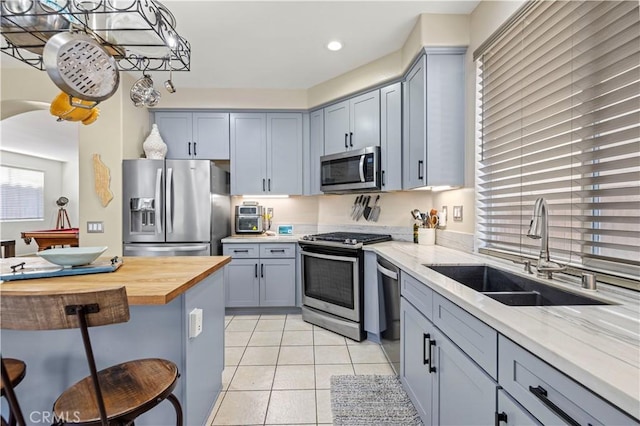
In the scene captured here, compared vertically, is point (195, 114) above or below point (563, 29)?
above

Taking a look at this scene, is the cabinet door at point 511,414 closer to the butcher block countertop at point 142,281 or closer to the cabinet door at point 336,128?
the butcher block countertop at point 142,281

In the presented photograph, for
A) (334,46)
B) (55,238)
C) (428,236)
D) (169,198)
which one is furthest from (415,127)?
(55,238)

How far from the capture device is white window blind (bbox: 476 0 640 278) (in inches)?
44.1

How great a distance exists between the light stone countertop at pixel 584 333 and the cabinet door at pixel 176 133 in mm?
3356

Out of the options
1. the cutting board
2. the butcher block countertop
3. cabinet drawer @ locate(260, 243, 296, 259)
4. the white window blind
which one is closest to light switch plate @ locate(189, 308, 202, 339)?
the butcher block countertop

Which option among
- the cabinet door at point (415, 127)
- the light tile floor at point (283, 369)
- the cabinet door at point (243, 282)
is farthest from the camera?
the cabinet door at point (243, 282)

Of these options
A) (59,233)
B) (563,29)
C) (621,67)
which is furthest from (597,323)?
(59,233)

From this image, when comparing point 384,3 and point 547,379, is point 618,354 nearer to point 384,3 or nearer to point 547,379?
point 547,379

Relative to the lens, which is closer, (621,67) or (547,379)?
(547,379)

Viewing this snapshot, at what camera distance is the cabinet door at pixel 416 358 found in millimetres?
1485

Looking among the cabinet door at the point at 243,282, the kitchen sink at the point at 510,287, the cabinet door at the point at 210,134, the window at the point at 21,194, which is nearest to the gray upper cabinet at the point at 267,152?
the cabinet door at the point at 210,134

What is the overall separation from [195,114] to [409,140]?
104 inches

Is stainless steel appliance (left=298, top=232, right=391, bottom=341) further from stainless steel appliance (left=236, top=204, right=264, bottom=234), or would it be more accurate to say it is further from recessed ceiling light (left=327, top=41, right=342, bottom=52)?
recessed ceiling light (left=327, top=41, right=342, bottom=52)

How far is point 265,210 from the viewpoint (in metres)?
3.97
